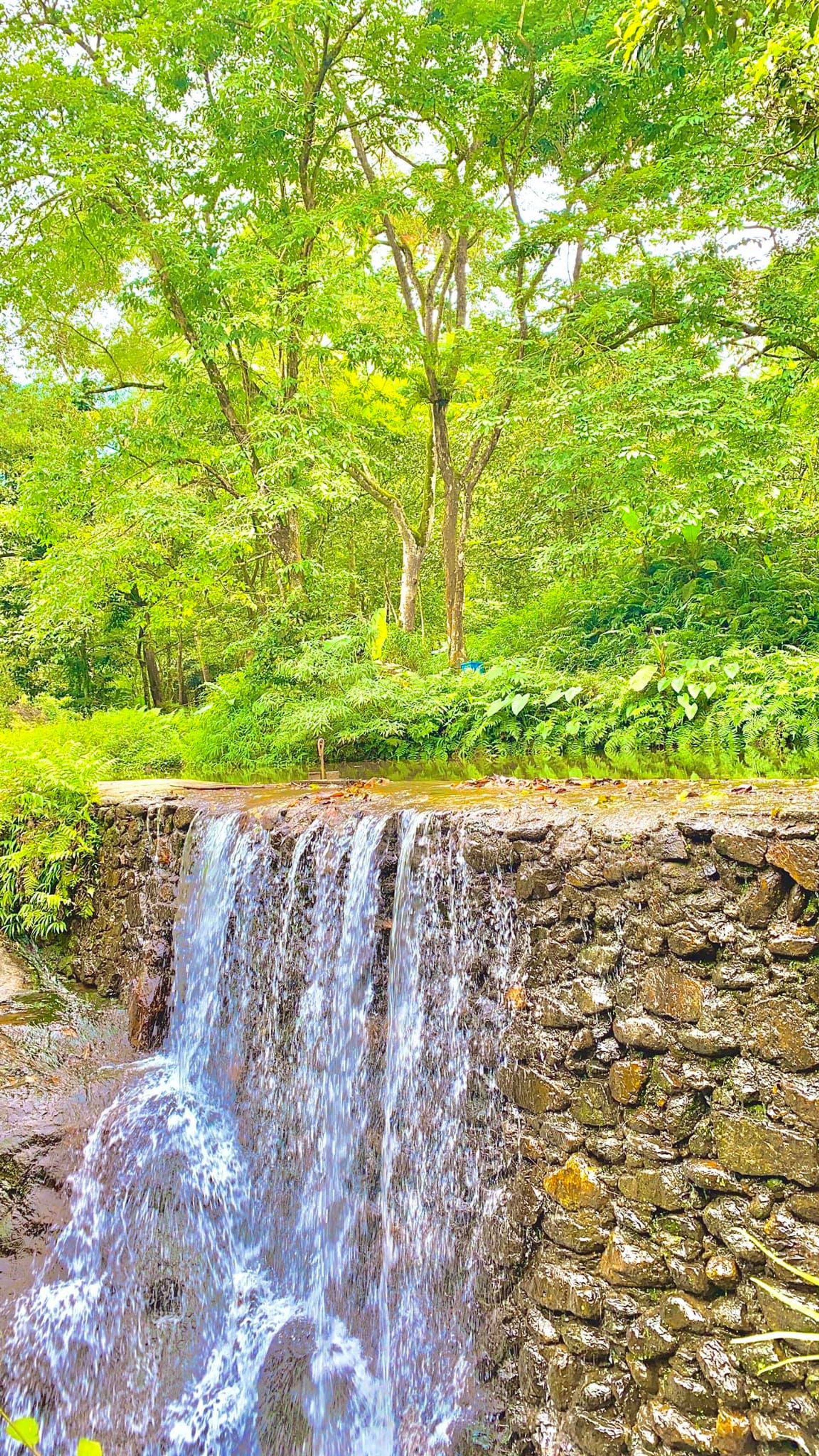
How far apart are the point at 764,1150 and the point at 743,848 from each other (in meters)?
0.97

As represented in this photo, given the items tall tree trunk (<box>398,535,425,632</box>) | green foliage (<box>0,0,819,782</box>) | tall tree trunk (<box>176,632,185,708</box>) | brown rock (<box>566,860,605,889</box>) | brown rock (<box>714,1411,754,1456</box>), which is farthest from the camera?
tall tree trunk (<box>176,632,185,708</box>)

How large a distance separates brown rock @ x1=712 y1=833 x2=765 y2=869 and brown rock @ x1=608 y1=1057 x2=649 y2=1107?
2.74ft

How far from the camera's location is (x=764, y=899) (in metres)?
2.62

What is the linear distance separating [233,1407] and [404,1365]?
0.80m

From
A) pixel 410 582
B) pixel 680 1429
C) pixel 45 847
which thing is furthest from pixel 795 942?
pixel 410 582

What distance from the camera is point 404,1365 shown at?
3256 mm

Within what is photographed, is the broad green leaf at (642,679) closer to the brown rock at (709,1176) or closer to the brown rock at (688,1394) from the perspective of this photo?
the brown rock at (709,1176)

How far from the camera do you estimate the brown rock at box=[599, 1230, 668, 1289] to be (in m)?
2.63

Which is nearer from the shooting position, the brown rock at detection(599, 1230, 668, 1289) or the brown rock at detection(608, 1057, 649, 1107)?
the brown rock at detection(599, 1230, 668, 1289)

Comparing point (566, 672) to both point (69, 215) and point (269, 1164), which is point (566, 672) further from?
point (69, 215)

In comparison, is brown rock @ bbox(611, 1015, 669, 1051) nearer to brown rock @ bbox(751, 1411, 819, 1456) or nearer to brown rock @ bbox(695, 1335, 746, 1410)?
brown rock @ bbox(695, 1335, 746, 1410)

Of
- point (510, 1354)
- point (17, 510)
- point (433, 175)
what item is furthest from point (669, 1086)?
point (433, 175)

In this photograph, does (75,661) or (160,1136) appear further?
(75,661)

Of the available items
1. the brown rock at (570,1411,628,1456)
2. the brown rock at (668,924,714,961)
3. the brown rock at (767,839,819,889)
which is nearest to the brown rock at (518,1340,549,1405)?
the brown rock at (570,1411,628,1456)
